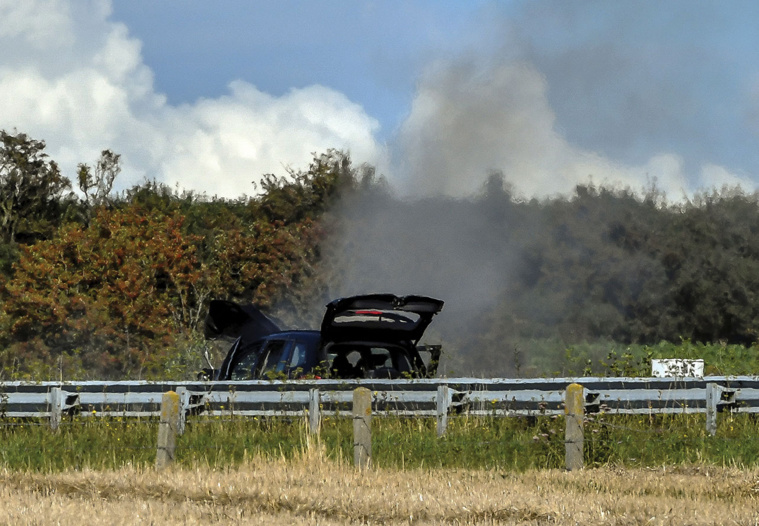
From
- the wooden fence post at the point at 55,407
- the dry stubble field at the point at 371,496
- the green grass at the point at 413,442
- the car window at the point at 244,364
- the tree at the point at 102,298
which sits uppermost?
the tree at the point at 102,298

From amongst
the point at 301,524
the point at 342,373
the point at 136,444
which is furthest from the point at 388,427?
the point at 301,524

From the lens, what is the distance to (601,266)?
1829 inches

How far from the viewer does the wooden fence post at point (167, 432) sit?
11.9 m

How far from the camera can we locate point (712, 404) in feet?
47.6

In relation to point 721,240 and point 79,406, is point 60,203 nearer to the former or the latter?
point 721,240

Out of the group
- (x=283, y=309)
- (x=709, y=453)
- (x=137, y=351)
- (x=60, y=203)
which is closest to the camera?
(x=709, y=453)

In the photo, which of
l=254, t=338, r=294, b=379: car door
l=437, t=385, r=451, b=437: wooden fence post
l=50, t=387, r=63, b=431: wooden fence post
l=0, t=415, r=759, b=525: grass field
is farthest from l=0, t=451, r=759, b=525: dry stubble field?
l=50, t=387, r=63, b=431: wooden fence post

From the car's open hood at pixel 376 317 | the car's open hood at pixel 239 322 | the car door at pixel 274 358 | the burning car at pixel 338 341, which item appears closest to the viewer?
the car's open hood at pixel 376 317

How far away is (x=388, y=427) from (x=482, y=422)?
3.84ft

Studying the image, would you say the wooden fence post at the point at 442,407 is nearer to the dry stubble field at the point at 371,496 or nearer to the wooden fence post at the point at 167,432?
the dry stubble field at the point at 371,496

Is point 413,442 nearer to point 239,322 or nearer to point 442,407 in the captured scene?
point 442,407

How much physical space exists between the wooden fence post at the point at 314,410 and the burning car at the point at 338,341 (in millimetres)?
459

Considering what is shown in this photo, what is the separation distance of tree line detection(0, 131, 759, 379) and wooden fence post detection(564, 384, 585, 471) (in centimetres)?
2295

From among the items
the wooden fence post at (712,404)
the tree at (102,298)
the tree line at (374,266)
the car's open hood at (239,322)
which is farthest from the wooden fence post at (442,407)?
the tree at (102,298)
